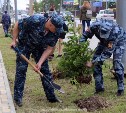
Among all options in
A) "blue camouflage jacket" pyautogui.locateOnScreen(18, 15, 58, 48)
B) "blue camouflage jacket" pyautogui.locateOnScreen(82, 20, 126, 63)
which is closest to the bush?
"blue camouflage jacket" pyautogui.locateOnScreen(82, 20, 126, 63)

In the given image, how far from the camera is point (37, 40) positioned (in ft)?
19.8

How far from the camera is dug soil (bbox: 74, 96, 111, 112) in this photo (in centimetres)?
615

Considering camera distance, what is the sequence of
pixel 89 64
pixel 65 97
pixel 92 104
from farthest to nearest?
pixel 65 97 < pixel 89 64 < pixel 92 104

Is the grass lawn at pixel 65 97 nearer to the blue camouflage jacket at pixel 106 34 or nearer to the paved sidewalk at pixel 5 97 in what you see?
the paved sidewalk at pixel 5 97

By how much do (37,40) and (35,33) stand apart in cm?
12

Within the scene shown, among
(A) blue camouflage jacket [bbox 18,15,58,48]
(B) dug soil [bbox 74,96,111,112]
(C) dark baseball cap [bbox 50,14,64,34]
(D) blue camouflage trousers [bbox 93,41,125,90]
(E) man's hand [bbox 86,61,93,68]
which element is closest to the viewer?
(C) dark baseball cap [bbox 50,14,64,34]

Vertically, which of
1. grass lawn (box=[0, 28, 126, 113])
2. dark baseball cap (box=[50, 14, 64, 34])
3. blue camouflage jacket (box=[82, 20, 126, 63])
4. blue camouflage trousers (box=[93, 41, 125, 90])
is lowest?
grass lawn (box=[0, 28, 126, 113])

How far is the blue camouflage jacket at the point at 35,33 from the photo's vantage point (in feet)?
19.3

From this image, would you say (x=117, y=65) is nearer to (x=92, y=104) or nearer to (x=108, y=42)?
(x=108, y=42)

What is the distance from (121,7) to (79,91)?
239 centimetres

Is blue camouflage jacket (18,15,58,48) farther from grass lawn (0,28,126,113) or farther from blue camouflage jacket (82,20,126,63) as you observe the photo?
grass lawn (0,28,126,113)

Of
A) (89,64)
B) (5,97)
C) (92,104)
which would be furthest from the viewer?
(5,97)

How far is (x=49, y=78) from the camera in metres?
6.46

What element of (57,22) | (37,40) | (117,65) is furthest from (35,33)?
(117,65)
